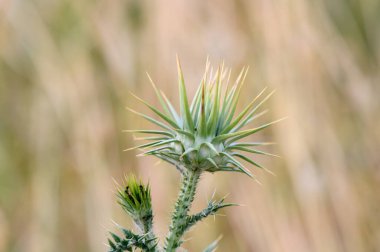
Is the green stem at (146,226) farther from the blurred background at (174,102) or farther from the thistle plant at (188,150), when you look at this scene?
the blurred background at (174,102)

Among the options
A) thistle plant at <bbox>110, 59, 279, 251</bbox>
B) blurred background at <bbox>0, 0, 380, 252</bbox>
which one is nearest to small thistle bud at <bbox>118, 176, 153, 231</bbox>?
thistle plant at <bbox>110, 59, 279, 251</bbox>

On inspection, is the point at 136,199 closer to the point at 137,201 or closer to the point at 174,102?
the point at 137,201

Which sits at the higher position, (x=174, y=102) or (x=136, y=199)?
(x=174, y=102)

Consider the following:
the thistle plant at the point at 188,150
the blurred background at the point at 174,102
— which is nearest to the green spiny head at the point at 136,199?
the thistle plant at the point at 188,150

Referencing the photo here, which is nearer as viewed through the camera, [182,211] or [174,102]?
[182,211]

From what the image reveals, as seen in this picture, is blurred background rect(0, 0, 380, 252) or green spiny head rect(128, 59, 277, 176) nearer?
green spiny head rect(128, 59, 277, 176)

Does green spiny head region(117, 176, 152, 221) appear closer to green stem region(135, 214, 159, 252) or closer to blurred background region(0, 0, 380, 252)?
green stem region(135, 214, 159, 252)

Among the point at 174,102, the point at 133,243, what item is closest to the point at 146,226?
the point at 133,243

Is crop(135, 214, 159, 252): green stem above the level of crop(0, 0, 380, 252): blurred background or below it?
below

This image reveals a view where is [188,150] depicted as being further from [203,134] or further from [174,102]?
[174,102]
